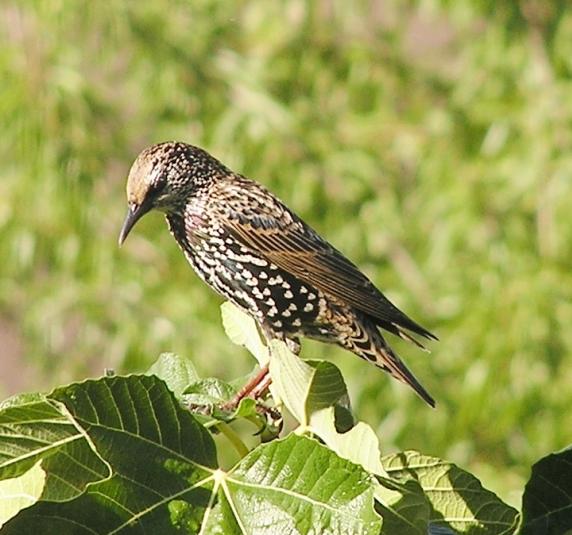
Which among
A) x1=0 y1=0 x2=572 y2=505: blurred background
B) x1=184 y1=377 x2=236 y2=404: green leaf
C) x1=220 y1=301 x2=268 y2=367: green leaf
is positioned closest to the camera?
x1=184 y1=377 x2=236 y2=404: green leaf

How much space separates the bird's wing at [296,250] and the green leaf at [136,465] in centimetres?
197

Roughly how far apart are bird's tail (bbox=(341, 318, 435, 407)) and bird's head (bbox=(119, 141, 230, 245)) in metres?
0.56

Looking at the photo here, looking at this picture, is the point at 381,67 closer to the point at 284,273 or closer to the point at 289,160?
Result: the point at 289,160

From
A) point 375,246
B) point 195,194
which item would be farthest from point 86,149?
point 195,194

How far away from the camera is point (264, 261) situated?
3.73m

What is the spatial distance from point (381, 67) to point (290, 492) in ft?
18.5

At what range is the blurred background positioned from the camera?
248 inches

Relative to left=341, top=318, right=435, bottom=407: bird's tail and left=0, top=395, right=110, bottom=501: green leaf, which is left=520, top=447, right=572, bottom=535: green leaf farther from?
left=341, top=318, right=435, bottom=407: bird's tail

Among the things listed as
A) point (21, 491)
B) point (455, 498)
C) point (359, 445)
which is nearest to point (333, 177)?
point (455, 498)

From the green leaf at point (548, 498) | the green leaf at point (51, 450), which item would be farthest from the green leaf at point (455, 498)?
the green leaf at point (51, 450)

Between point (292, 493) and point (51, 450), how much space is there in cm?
28

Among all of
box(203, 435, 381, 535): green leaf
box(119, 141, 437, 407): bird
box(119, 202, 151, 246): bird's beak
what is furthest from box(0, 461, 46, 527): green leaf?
box(119, 141, 437, 407): bird

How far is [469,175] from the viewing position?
662 centimetres

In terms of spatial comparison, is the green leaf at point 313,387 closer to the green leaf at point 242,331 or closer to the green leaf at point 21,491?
the green leaf at point 21,491
